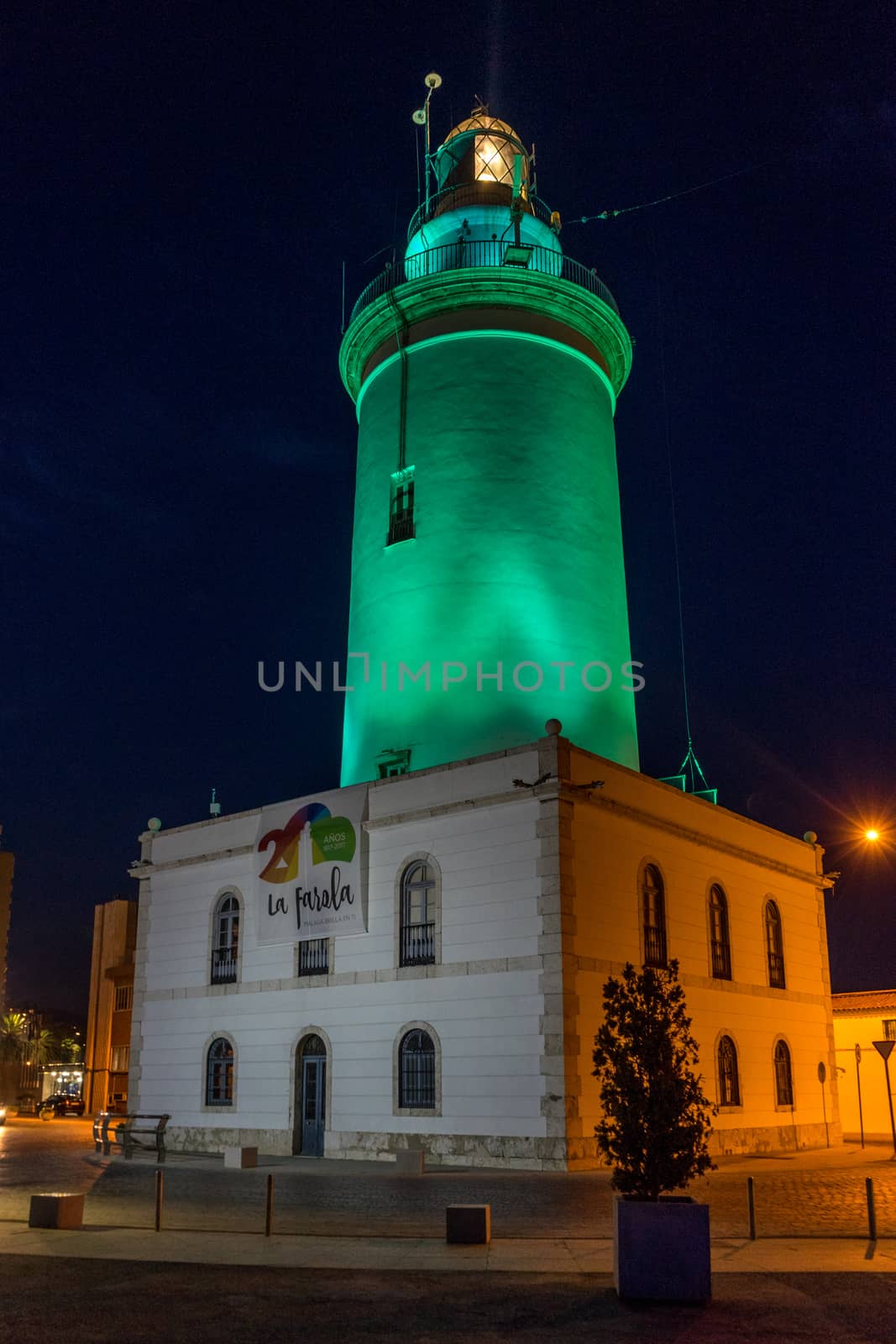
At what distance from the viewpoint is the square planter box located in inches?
394

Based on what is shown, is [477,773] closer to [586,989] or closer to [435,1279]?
[586,989]

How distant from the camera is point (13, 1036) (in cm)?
7612

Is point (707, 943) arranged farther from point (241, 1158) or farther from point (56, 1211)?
point (56, 1211)

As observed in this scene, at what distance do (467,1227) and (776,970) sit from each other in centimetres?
1945

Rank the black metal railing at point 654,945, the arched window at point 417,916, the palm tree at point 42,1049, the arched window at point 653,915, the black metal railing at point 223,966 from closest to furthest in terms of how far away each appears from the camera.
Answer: the arched window at point 417,916
the black metal railing at point 654,945
the arched window at point 653,915
the black metal railing at point 223,966
the palm tree at point 42,1049

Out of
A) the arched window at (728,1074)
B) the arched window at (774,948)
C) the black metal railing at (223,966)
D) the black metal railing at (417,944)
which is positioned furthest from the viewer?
the arched window at (774,948)

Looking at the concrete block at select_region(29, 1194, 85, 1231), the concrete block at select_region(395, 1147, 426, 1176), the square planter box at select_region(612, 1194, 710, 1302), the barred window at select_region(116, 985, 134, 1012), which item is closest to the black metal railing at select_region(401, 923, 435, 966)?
the concrete block at select_region(395, 1147, 426, 1176)

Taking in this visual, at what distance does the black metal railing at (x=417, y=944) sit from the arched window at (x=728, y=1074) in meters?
7.28

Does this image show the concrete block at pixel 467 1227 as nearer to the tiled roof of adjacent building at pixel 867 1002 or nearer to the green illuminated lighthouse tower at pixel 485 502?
the green illuminated lighthouse tower at pixel 485 502

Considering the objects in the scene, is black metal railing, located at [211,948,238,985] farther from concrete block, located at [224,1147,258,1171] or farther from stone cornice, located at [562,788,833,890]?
stone cornice, located at [562,788,833,890]

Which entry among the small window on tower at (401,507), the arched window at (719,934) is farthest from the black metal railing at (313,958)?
the small window on tower at (401,507)

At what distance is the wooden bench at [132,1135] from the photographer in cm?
2583

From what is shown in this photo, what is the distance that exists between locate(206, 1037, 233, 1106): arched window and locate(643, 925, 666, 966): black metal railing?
9786mm

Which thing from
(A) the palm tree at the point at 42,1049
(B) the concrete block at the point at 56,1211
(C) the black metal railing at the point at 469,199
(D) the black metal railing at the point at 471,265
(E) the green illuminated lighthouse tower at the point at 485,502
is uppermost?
(C) the black metal railing at the point at 469,199
